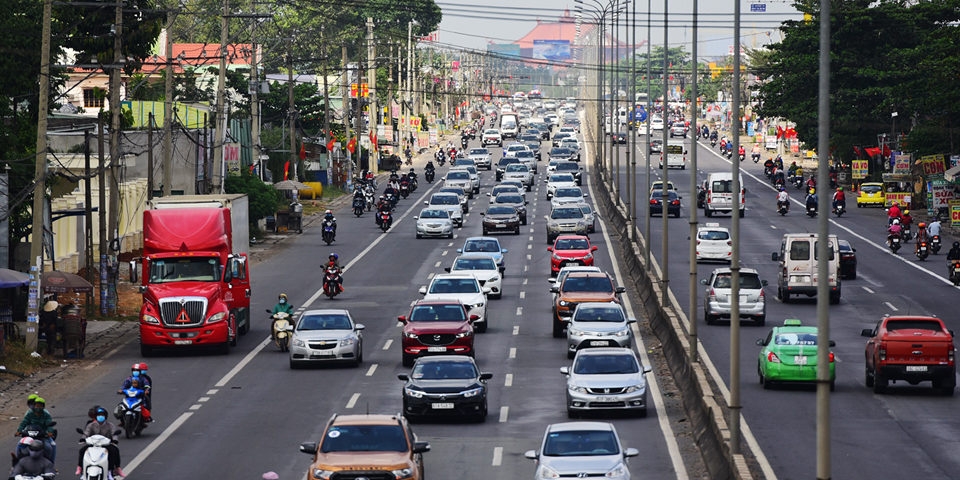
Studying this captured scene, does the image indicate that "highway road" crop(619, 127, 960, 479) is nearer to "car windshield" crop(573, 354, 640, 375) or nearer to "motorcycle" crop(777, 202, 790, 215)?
"car windshield" crop(573, 354, 640, 375)

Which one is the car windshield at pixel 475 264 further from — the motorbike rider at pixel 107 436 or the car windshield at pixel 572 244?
the motorbike rider at pixel 107 436

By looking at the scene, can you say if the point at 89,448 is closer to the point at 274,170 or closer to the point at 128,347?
the point at 128,347

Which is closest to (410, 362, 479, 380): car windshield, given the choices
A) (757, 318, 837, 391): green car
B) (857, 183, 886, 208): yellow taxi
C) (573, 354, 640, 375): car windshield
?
(573, 354, 640, 375): car windshield

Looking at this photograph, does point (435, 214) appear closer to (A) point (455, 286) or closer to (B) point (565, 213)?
(B) point (565, 213)

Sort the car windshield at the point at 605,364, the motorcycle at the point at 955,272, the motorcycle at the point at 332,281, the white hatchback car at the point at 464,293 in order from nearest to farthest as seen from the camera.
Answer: the car windshield at the point at 605,364
the white hatchback car at the point at 464,293
the motorcycle at the point at 332,281
the motorcycle at the point at 955,272

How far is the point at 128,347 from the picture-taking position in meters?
46.2

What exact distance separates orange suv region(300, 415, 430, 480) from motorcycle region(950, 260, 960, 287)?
37.1 meters

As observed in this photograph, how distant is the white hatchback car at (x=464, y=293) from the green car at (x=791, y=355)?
41.4ft

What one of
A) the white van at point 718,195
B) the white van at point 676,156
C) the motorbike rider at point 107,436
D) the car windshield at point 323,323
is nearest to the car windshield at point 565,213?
the white van at point 718,195

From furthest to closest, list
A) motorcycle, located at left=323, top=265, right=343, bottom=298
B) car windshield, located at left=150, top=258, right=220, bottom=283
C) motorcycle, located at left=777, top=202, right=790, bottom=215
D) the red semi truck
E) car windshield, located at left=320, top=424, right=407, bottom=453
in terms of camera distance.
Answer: motorcycle, located at left=777, top=202, right=790, bottom=215
motorcycle, located at left=323, top=265, right=343, bottom=298
car windshield, located at left=150, top=258, right=220, bottom=283
the red semi truck
car windshield, located at left=320, top=424, right=407, bottom=453

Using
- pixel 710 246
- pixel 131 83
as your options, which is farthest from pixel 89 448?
pixel 131 83

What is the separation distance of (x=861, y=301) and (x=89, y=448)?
3503cm

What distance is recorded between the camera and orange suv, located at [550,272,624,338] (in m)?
46.9

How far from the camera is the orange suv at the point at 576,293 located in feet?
154
